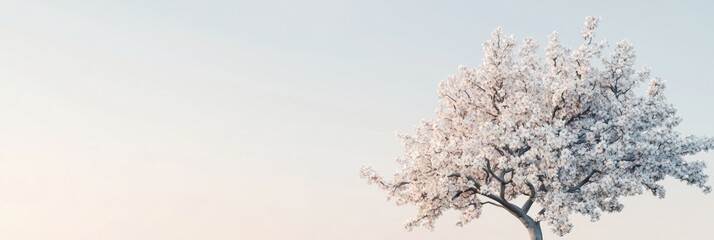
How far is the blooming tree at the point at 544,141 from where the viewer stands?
129 ft

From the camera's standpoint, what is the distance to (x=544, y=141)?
1528 inches

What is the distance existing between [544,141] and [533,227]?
5020 mm

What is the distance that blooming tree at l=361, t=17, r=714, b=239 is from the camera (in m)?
39.2

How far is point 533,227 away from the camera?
42.0m

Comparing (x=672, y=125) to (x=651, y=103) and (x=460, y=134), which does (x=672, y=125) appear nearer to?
(x=651, y=103)

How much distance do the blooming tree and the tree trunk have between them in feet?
0.25

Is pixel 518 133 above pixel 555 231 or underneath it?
above

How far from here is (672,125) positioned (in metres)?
41.7

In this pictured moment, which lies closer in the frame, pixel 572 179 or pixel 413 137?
pixel 572 179

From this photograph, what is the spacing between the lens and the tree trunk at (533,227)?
1650 inches

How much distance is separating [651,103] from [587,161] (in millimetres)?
4261

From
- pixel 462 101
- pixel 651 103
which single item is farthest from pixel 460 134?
pixel 651 103

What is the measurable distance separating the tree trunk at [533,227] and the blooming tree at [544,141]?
76 millimetres

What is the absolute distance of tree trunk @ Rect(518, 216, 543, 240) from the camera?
41.9 m
